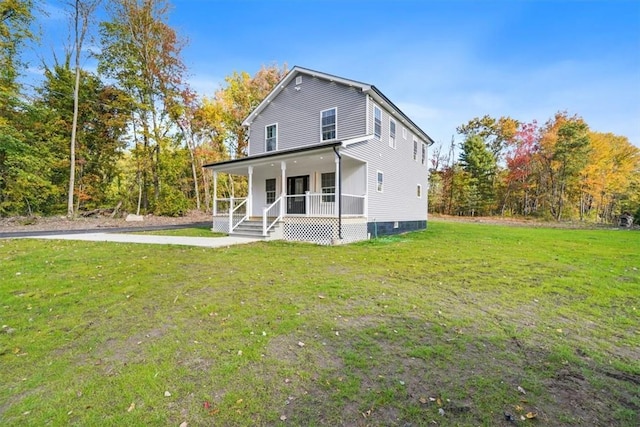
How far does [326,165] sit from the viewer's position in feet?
45.1

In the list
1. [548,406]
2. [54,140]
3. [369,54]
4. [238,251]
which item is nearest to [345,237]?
[238,251]

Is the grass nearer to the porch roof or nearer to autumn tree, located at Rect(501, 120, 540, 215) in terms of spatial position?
the porch roof

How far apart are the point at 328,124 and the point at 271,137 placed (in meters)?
3.91

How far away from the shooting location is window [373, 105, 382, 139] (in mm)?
13227

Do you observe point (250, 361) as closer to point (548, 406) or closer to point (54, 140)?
point (548, 406)

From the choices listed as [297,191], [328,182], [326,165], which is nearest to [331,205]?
[328,182]

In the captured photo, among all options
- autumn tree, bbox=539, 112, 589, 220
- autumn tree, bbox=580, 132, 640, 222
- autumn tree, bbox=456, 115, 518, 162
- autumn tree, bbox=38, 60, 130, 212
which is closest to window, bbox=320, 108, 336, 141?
autumn tree, bbox=38, 60, 130, 212

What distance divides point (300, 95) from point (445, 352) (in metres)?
14.2

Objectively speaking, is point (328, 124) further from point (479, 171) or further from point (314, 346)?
point (479, 171)

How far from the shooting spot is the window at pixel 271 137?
1591 centimetres

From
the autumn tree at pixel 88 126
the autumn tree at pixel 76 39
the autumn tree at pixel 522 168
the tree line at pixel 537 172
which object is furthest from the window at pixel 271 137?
the autumn tree at pixel 522 168

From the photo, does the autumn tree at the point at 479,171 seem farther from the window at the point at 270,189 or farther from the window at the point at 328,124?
the window at the point at 270,189

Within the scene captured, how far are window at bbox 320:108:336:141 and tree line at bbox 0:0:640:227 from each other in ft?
46.1

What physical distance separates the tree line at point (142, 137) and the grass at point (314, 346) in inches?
671
